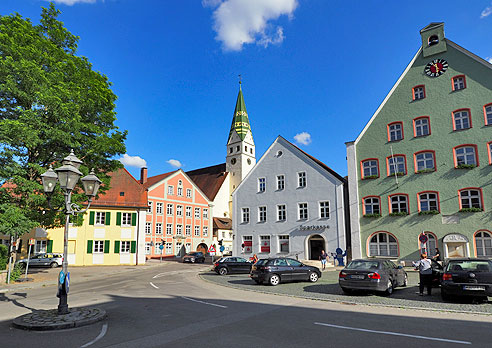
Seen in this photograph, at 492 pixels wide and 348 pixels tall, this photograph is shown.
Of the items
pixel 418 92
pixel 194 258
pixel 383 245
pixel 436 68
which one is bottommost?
pixel 194 258

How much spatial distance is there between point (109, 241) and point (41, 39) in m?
22.9

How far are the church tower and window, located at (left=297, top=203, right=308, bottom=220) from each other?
37150mm

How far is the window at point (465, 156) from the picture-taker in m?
25.1

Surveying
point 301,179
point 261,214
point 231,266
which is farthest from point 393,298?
point 261,214

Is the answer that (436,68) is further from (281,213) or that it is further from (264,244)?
(264,244)

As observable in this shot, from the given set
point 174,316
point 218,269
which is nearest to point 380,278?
point 174,316

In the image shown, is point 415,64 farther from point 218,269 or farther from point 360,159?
point 218,269

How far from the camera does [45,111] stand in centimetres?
2014

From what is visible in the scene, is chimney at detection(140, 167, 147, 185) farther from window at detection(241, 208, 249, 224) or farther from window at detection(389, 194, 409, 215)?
window at detection(389, 194, 409, 215)

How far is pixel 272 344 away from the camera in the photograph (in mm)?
6684

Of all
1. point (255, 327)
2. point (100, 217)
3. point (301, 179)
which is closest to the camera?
point (255, 327)

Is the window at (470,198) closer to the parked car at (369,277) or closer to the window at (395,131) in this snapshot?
the window at (395,131)

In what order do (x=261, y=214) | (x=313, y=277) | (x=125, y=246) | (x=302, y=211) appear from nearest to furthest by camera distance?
(x=313, y=277)
(x=302, y=211)
(x=261, y=214)
(x=125, y=246)

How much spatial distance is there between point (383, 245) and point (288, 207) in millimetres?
9224
